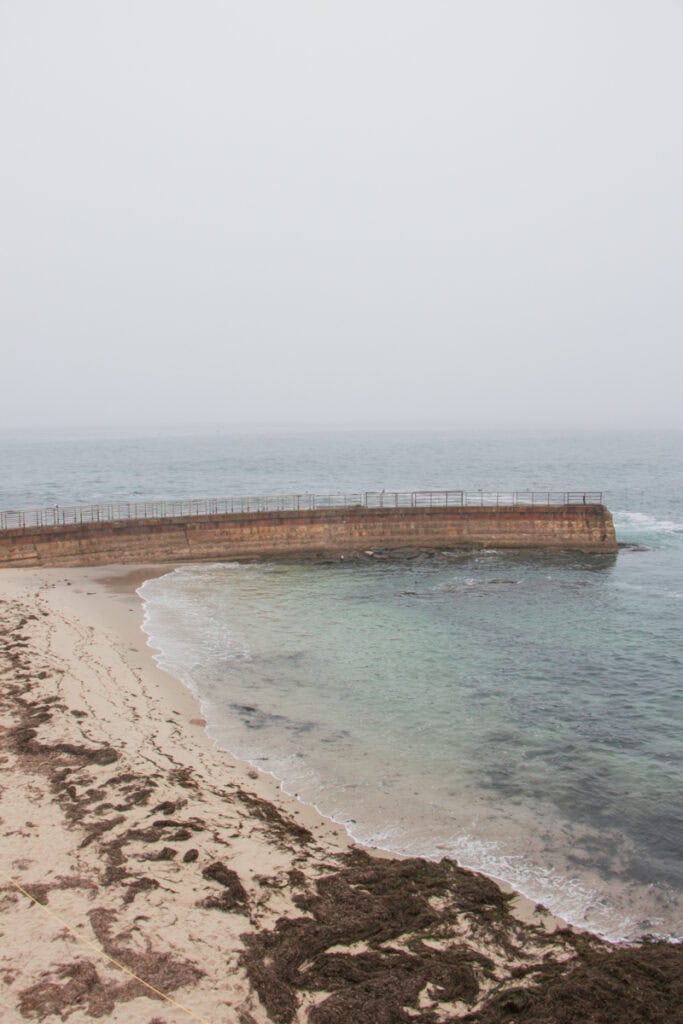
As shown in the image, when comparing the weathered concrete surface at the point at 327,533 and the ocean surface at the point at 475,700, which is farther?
the weathered concrete surface at the point at 327,533

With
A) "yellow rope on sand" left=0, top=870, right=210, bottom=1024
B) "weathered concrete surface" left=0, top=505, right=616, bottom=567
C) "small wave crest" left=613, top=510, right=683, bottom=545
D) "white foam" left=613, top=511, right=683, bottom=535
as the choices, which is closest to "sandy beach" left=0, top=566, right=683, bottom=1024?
"yellow rope on sand" left=0, top=870, right=210, bottom=1024

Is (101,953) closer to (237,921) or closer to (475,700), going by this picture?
(237,921)

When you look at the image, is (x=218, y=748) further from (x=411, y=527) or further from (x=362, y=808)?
(x=411, y=527)

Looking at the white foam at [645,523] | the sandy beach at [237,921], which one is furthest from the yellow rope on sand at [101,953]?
the white foam at [645,523]

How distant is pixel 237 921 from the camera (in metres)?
11.5

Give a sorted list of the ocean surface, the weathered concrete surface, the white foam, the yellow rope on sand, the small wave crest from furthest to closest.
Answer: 1. the white foam
2. the small wave crest
3. the weathered concrete surface
4. the ocean surface
5. the yellow rope on sand

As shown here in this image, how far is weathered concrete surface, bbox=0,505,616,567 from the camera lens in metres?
44.8

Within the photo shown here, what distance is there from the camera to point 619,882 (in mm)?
13281

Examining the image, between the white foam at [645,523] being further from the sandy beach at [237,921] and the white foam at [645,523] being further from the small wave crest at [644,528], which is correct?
the sandy beach at [237,921]

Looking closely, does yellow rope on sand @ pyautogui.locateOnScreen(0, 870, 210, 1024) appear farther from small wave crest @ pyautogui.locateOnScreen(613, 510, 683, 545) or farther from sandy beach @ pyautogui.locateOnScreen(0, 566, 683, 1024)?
small wave crest @ pyautogui.locateOnScreen(613, 510, 683, 545)

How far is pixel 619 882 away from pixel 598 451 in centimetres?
18121

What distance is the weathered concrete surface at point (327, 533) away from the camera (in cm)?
4481

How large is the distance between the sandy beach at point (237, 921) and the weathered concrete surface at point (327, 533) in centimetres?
2808

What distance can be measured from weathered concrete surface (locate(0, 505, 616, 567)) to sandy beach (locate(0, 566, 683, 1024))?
92.1 ft
